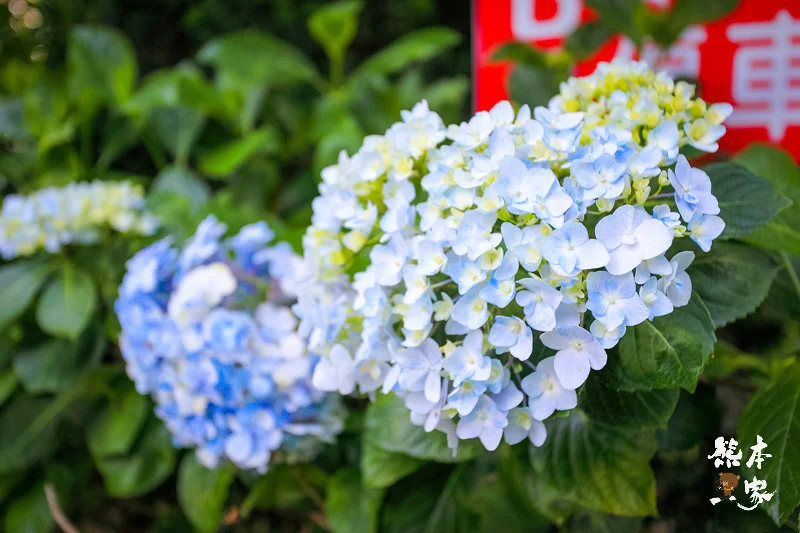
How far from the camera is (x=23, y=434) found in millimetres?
1123

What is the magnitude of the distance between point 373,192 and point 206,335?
0.90ft

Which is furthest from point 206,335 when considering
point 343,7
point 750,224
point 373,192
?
point 343,7

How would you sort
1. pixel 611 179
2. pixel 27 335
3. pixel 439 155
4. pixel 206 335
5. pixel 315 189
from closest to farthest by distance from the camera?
pixel 611 179 → pixel 439 155 → pixel 206 335 → pixel 27 335 → pixel 315 189

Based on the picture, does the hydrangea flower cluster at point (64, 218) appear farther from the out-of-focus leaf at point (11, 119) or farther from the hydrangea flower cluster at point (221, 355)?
the out-of-focus leaf at point (11, 119)

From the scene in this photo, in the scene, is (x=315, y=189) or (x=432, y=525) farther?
(x=315, y=189)

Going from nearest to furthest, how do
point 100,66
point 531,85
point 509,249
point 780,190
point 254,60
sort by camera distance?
1. point 509,249
2. point 780,190
3. point 531,85
4. point 254,60
5. point 100,66

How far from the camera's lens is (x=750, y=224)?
50cm

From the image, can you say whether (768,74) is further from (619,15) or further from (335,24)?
(335,24)

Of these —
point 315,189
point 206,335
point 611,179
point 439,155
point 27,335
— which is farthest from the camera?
point 315,189

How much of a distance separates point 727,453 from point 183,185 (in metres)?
1.02

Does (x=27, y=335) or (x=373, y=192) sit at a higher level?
(x=373, y=192)

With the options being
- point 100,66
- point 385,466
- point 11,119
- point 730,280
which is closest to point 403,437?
point 385,466

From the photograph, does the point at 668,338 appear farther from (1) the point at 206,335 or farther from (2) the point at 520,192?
(1) the point at 206,335

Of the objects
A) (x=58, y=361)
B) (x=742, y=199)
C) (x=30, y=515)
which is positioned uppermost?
(x=742, y=199)
